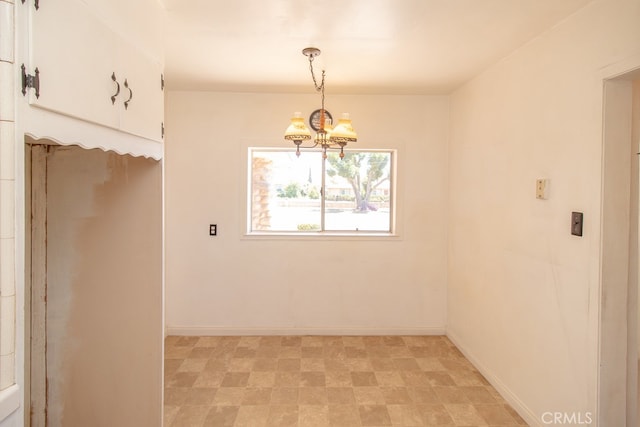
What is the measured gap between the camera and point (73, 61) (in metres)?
1.21

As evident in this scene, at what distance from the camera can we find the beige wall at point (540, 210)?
192cm

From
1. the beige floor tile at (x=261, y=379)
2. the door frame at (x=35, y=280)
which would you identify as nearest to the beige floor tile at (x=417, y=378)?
the beige floor tile at (x=261, y=379)

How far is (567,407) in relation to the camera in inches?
81.7

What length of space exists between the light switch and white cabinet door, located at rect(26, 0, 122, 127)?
2.39 meters

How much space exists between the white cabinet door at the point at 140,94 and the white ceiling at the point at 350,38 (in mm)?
476

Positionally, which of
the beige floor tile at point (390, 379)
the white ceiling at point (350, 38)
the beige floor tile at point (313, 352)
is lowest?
the beige floor tile at point (390, 379)

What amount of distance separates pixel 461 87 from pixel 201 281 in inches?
129

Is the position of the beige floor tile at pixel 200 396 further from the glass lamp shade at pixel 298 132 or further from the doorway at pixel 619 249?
the doorway at pixel 619 249

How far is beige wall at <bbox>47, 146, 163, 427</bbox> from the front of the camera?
1960 millimetres

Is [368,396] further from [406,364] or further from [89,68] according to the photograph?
[89,68]

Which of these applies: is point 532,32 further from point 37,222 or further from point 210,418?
point 210,418

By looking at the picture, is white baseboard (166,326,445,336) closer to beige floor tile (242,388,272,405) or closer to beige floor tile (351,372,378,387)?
beige floor tile (351,372,378,387)

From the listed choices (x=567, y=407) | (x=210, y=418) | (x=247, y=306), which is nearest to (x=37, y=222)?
(x=210, y=418)

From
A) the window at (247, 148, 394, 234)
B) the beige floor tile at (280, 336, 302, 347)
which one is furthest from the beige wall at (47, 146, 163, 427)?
the window at (247, 148, 394, 234)
